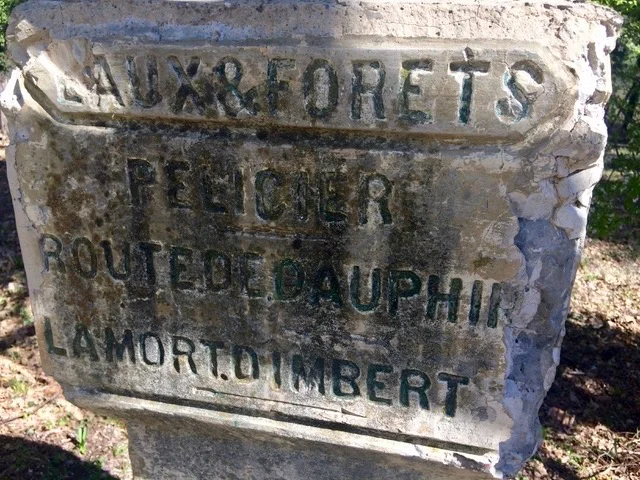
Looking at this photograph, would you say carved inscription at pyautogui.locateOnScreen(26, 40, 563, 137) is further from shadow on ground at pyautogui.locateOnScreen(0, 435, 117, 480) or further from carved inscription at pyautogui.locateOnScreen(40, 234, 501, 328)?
shadow on ground at pyautogui.locateOnScreen(0, 435, 117, 480)

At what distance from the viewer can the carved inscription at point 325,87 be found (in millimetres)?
1289

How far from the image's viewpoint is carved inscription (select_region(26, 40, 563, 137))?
4.23ft

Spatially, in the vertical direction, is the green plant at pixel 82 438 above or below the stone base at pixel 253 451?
below

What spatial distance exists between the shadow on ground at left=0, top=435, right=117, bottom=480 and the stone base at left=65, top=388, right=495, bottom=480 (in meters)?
1.01

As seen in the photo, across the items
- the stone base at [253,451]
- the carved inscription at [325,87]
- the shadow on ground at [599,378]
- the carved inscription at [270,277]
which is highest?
the carved inscription at [325,87]

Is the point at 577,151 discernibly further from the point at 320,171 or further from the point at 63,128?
the point at 63,128

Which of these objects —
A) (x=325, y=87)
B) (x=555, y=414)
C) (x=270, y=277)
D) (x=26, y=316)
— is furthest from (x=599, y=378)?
(x=26, y=316)

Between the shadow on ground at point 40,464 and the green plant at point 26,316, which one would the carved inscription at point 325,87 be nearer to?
→ the shadow on ground at point 40,464

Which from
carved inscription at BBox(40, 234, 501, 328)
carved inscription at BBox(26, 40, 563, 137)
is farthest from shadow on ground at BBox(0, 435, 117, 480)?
carved inscription at BBox(26, 40, 563, 137)

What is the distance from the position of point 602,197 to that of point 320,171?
2605 millimetres

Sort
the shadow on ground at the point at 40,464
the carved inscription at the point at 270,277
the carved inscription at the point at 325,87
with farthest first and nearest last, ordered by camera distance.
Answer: the shadow on ground at the point at 40,464
the carved inscription at the point at 270,277
the carved inscription at the point at 325,87

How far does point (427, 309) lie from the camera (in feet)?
4.94

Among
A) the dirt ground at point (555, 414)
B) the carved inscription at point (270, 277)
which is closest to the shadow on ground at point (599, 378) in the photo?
the dirt ground at point (555, 414)

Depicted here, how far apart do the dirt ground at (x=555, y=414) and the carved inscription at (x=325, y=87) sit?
7.02ft
